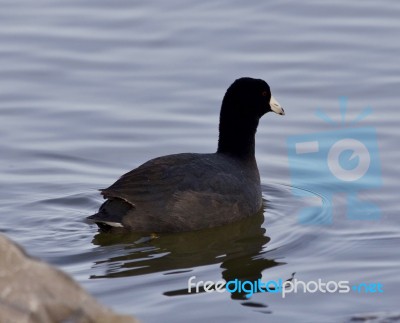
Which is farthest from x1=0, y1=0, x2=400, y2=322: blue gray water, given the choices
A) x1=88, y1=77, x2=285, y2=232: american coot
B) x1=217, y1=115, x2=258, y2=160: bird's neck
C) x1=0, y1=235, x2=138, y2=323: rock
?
x1=0, y1=235, x2=138, y2=323: rock

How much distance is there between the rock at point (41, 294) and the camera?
5.28 metres

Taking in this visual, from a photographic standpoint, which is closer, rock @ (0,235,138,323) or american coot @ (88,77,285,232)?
rock @ (0,235,138,323)

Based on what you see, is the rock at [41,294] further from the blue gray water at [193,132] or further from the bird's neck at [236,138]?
the bird's neck at [236,138]

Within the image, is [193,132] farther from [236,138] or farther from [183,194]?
[183,194]

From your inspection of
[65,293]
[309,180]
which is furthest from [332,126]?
[65,293]

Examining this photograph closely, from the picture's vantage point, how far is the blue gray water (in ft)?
28.1

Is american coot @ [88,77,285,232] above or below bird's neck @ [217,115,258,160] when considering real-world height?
below

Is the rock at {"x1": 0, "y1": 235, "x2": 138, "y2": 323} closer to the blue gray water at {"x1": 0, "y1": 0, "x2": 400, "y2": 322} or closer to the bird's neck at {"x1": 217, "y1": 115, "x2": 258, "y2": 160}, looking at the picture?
the blue gray water at {"x1": 0, "y1": 0, "x2": 400, "y2": 322}

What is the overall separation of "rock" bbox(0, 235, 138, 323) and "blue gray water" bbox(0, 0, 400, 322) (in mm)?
2130

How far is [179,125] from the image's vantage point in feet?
A: 41.9

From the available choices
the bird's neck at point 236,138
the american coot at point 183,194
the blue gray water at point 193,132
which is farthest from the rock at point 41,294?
the bird's neck at point 236,138

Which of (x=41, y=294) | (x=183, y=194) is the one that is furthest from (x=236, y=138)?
(x=41, y=294)

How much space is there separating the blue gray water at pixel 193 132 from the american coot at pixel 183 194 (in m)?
0.16

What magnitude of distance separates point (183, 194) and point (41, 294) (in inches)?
187
